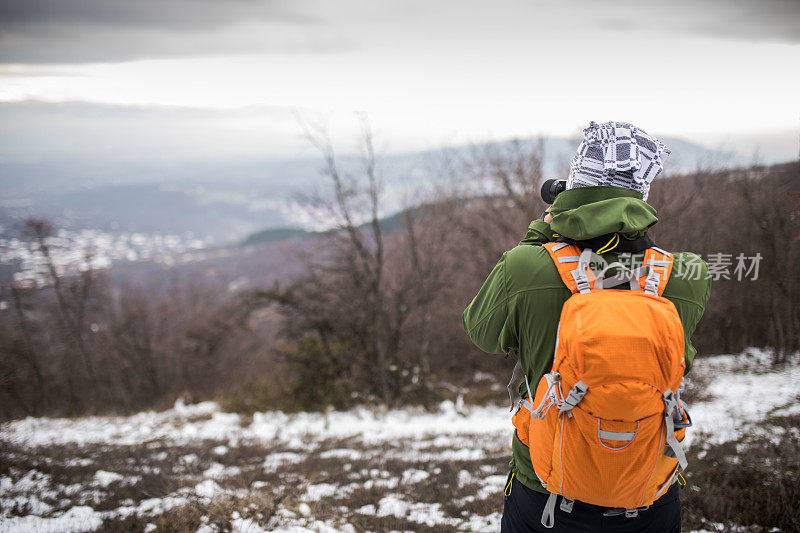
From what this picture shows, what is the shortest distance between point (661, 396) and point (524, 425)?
1.73ft

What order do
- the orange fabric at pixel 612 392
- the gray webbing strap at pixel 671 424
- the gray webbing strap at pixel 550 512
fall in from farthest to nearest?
the gray webbing strap at pixel 550 512 < the gray webbing strap at pixel 671 424 < the orange fabric at pixel 612 392

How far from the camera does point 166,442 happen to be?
8594mm

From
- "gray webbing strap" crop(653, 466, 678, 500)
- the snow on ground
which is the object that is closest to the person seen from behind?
"gray webbing strap" crop(653, 466, 678, 500)

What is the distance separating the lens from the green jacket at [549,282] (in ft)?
4.59

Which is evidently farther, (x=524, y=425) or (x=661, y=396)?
(x=524, y=425)

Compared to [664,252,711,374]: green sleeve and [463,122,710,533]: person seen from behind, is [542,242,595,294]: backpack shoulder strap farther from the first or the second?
[664,252,711,374]: green sleeve

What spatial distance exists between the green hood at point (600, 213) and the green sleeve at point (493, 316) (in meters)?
0.26

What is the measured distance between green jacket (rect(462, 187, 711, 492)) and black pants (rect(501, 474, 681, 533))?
0.25 ft

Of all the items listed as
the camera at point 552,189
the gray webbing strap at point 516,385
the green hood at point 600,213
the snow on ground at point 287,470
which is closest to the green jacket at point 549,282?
the green hood at point 600,213

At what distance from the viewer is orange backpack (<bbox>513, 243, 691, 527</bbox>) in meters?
1.29

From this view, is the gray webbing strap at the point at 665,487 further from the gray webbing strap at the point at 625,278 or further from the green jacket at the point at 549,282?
the gray webbing strap at the point at 625,278

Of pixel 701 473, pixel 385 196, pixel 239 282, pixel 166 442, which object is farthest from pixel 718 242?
pixel 239 282

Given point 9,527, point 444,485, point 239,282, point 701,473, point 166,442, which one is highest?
point 701,473

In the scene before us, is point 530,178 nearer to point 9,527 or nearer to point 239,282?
point 9,527
